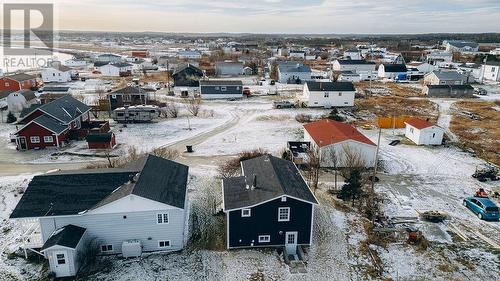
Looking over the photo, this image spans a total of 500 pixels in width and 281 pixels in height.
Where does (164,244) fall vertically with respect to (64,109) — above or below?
below

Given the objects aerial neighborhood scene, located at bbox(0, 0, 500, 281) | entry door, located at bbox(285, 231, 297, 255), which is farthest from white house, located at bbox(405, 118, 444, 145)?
entry door, located at bbox(285, 231, 297, 255)

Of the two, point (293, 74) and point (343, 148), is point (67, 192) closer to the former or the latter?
point (343, 148)

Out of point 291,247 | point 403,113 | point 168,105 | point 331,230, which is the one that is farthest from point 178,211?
point 403,113

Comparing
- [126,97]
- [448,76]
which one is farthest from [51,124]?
[448,76]

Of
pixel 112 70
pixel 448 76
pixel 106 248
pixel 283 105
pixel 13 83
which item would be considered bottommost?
pixel 106 248

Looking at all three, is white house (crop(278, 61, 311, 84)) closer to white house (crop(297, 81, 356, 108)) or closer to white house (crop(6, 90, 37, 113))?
white house (crop(297, 81, 356, 108))

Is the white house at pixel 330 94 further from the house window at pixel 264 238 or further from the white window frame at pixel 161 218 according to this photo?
the white window frame at pixel 161 218

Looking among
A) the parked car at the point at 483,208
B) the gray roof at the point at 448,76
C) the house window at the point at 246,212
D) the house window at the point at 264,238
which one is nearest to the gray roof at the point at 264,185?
the house window at the point at 246,212
